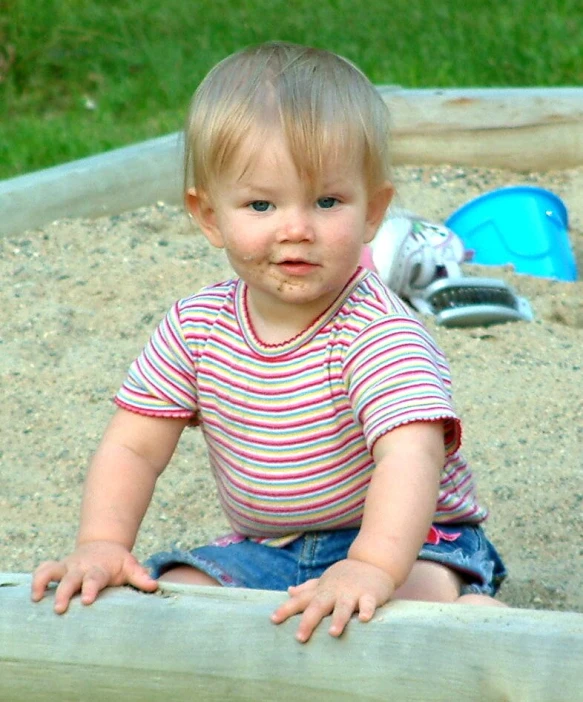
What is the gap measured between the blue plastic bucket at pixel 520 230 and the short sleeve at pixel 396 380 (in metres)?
2.01

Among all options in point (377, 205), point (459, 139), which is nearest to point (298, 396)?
point (377, 205)

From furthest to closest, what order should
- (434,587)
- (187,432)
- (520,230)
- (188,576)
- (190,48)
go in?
(190,48)
(520,230)
(187,432)
(188,576)
(434,587)

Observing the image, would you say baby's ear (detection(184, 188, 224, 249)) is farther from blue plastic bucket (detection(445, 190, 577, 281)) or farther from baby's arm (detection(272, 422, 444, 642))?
blue plastic bucket (detection(445, 190, 577, 281))

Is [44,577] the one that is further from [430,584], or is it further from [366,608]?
[430,584]

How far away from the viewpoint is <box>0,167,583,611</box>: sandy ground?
2541mm

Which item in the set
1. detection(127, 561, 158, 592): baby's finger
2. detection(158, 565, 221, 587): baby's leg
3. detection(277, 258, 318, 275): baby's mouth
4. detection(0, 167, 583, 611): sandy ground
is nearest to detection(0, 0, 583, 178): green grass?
detection(0, 167, 583, 611): sandy ground

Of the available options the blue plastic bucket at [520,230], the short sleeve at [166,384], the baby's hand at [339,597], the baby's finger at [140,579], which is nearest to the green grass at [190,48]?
the blue plastic bucket at [520,230]

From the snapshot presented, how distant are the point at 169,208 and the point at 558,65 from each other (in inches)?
83.3

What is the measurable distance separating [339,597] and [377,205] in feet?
1.98

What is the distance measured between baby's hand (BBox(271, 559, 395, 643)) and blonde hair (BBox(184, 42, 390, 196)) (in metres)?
0.51

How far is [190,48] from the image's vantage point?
6.40 meters

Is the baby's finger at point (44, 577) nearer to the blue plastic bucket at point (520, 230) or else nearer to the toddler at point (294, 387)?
the toddler at point (294, 387)

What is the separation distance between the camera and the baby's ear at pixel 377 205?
1.90 m

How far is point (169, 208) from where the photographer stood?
4.12m
